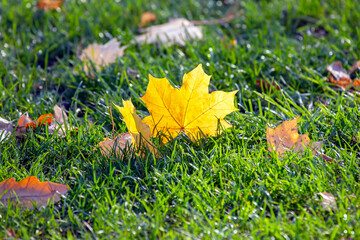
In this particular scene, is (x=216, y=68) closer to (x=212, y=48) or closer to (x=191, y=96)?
(x=212, y=48)

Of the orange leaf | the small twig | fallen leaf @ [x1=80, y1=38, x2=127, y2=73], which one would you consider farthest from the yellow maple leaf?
the small twig

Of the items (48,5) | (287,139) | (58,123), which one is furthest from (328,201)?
(48,5)

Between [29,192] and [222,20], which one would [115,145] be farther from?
[222,20]

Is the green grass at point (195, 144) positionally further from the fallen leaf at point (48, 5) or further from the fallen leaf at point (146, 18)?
the fallen leaf at point (48, 5)

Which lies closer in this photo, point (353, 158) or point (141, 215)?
point (141, 215)

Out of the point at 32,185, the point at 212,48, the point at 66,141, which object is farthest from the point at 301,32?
the point at 32,185
